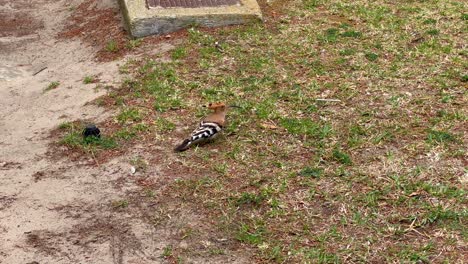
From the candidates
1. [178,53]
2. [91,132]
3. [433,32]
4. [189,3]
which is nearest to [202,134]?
[91,132]

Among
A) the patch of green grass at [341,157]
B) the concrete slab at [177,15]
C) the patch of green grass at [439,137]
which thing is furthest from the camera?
the concrete slab at [177,15]

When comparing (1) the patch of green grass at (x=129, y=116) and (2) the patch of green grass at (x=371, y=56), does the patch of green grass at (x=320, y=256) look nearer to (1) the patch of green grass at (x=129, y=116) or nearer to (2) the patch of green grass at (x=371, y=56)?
(1) the patch of green grass at (x=129, y=116)

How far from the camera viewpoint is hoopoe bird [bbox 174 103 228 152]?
5.07 meters

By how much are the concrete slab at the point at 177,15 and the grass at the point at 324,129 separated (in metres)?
0.19

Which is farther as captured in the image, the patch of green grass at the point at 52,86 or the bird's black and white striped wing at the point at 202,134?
the patch of green grass at the point at 52,86

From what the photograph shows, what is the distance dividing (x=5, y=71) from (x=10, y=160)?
2541mm

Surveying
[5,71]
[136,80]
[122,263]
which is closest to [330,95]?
[136,80]

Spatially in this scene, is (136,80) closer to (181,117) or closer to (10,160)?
(181,117)

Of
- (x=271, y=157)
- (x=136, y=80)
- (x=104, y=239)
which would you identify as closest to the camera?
(x=104, y=239)

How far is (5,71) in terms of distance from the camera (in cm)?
754

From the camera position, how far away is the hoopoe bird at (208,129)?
16.6 feet

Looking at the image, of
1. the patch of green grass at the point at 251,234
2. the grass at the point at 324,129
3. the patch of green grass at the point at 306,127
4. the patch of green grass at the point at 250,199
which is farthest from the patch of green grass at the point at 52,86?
the patch of green grass at the point at 251,234

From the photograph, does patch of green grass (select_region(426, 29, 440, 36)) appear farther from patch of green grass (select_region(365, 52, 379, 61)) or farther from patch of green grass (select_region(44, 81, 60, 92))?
patch of green grass (select_region(44, 81, 60, 92))

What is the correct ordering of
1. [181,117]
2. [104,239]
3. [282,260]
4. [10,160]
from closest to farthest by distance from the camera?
[282,260]
[104,239]
[10,160]
[181,117]
